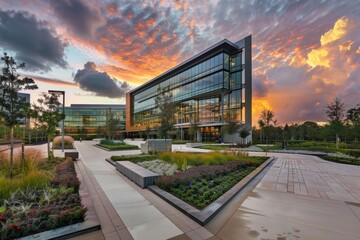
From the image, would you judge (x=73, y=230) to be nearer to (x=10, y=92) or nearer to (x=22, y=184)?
(x=22, y=184)

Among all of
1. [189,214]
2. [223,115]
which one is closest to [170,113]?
[189,214]

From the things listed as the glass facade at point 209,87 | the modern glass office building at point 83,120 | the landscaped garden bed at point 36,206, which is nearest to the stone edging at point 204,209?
the landscaped garden bed at point 36,206

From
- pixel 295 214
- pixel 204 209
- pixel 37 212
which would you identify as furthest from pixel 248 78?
pixel 37 212

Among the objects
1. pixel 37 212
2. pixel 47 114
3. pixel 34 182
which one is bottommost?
pixel 37 212

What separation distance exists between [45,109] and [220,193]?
14.4 meters

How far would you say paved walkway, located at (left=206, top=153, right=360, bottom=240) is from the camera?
11.3 ft

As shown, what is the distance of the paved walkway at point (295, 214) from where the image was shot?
3.46m

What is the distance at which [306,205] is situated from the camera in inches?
195

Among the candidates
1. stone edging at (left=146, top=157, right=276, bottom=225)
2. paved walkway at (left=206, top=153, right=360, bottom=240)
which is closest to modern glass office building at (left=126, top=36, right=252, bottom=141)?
stone edging at (left=146, top=157, right=276, bottom=225)

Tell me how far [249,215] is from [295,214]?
4.05 ft

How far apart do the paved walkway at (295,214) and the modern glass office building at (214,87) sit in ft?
94.7

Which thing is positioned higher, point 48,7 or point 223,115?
point 48,7

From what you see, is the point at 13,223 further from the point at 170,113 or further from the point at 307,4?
the point at 307,4

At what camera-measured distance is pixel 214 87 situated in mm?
42281
